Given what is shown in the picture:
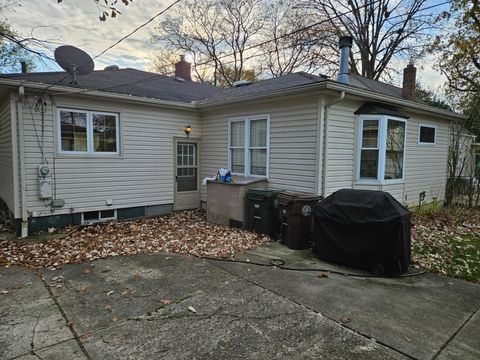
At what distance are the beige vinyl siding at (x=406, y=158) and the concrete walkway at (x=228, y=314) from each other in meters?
3.00

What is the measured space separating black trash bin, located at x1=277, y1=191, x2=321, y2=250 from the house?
33.4 inches

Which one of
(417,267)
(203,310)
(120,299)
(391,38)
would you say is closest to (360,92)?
(417,267)

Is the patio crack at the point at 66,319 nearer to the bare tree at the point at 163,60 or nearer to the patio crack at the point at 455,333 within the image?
the patio crack at the point at 455,333

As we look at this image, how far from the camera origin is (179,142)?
8.67 m

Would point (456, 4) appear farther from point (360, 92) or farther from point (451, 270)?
point (451, 270)

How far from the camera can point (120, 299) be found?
3566 mm

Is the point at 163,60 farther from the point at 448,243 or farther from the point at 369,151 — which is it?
the point at 448,243

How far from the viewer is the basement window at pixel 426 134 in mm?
8938

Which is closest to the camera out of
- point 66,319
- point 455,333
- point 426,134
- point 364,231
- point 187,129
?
point 455,333

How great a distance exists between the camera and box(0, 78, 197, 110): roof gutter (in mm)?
5754

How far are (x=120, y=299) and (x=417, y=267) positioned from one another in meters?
4.37

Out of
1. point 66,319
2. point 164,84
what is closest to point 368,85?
point 164,84

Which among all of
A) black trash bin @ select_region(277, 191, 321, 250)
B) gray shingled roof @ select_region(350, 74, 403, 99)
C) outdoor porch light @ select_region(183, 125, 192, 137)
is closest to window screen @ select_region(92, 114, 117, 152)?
outdoor porch light @ select_region(183, 125, 192, 137)

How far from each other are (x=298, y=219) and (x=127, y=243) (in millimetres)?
3325
